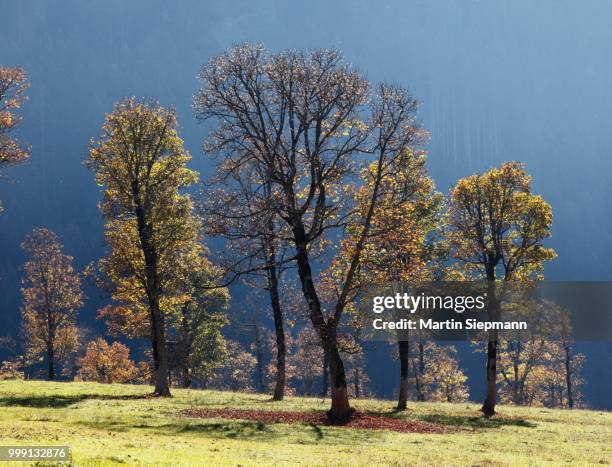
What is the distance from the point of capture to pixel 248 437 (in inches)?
941

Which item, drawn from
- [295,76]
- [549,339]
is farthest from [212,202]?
[549,339]

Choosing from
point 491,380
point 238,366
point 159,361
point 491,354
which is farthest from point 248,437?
point 238,366

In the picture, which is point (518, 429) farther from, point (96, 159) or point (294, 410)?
point (96, 159)

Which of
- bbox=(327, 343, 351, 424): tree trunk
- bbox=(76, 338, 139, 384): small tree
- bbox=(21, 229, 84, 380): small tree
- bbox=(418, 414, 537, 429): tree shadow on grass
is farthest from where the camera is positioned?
bbox=(76, 338, 139, 384): small tree

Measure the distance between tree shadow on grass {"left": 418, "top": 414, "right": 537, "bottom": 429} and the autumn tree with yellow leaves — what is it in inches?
708

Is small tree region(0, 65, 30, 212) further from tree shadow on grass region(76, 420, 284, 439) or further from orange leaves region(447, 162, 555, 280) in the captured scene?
orange leaves region(447, 162, 555, 280)

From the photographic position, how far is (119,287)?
42.0 meters

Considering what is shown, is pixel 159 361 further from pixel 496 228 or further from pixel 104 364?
pixel 104 364

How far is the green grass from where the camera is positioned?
17.6 metres

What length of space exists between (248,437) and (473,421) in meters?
17.6

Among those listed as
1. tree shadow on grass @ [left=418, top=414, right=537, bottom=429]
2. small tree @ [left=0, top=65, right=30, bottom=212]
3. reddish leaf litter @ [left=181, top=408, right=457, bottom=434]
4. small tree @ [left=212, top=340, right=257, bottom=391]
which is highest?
small tree @ [left=0, top=65, right=30, bottom=212]

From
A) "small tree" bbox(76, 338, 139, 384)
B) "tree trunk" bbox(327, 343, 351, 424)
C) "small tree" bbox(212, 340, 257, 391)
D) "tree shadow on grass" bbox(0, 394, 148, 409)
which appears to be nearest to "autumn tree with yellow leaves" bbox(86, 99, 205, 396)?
"tree shadow on grass" bbox(0, 394, 148, 409)

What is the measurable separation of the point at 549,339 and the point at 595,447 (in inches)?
2176

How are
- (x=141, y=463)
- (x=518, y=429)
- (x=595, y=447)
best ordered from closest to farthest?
(x=141, y=463)
(x=595, y=447)
(x=518, y=429)
